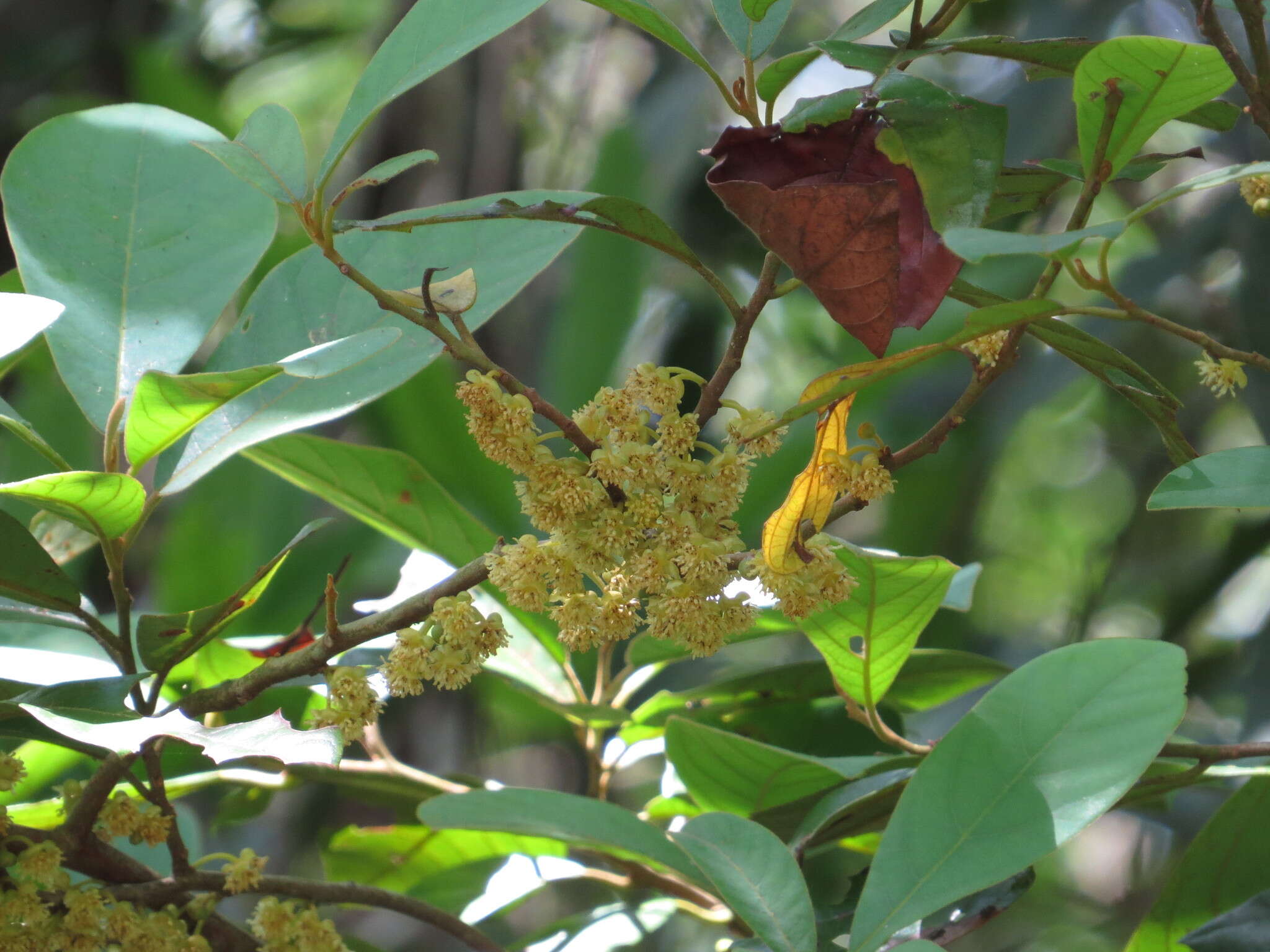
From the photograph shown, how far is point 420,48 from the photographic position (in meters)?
0.63

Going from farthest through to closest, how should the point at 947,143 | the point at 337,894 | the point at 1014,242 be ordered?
the point at 337,894
the point at 947,143
the point at 1014,242

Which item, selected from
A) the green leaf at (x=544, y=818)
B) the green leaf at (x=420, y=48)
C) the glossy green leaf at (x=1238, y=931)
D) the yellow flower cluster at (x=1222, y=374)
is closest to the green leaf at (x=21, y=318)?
the green leaf at (x=420, y=48)

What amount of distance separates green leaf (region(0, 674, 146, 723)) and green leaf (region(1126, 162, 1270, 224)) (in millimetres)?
612

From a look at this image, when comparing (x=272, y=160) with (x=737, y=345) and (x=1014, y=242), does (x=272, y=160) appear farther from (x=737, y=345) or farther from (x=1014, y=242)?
(x=1014, y=242)

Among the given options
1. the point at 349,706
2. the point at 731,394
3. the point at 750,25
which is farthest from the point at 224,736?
the point at 731,394

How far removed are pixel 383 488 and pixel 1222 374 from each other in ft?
2.24

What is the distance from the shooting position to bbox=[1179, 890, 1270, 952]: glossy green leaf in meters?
0.69

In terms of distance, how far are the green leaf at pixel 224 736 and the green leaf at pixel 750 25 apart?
47cm

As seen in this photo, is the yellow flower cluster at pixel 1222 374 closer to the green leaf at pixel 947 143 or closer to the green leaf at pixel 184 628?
the green leaf at pixel 947 143

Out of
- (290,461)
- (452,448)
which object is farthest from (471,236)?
(452,448)

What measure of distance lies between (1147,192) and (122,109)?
7.41 feet

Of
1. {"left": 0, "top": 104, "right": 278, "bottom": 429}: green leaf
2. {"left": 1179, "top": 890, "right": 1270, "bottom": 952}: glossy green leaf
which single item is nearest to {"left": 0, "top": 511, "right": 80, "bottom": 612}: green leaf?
{"left": 0, "top": 104, "right": 278, "bottom": 429}: green leaf

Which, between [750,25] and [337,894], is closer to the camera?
[750,25]

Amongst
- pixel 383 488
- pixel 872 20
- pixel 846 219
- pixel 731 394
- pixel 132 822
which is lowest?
pixel 731 394
